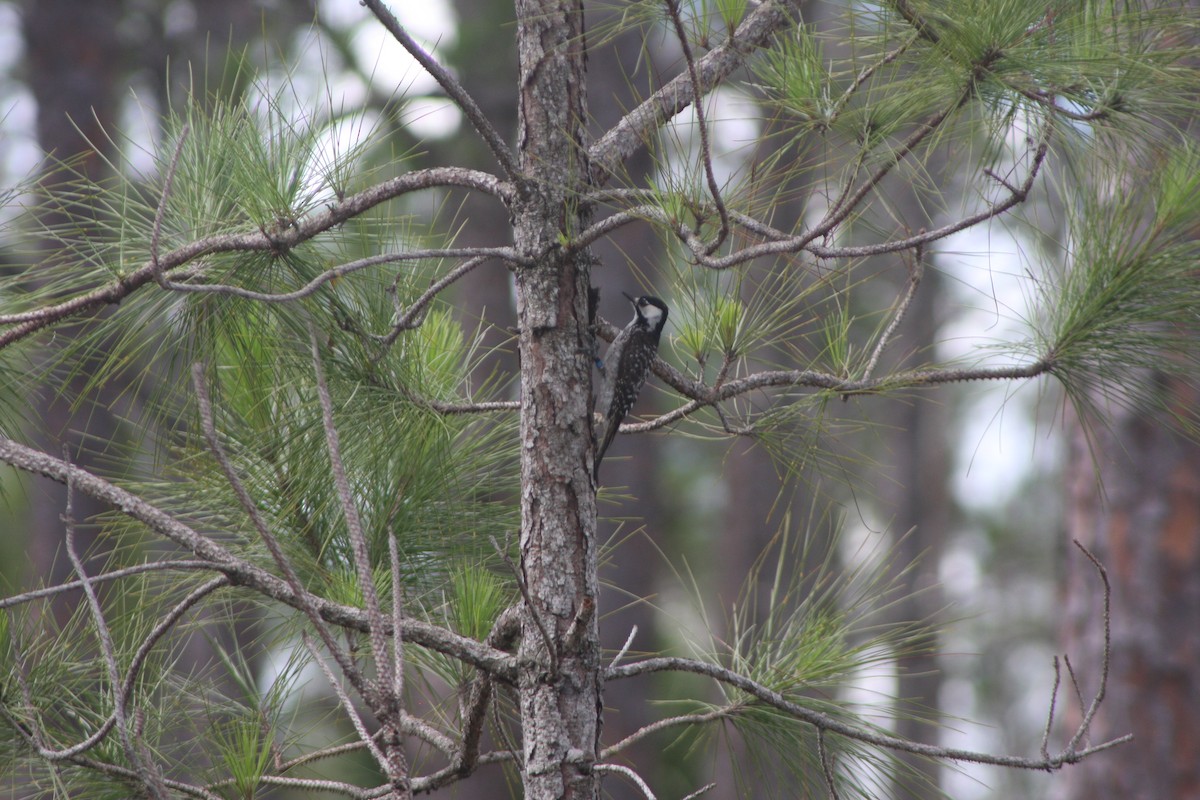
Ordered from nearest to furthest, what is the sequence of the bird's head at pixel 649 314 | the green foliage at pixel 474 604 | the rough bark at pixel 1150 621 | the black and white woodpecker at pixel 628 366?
the green foliage at pixel 474 604, the black and white woodpecker at pixel 628 366, the bird's head at pixel 649 314, the rough bark at pixel 1150 621

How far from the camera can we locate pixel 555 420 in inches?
68.3

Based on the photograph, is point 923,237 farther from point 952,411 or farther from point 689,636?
point 952,411

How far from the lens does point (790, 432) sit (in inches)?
86.4

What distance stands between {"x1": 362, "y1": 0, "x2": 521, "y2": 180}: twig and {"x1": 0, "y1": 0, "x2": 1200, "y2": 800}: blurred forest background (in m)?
0.21

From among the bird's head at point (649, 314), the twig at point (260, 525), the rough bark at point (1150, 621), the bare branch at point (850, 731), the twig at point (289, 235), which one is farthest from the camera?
the rough bark at point (1150, 621)

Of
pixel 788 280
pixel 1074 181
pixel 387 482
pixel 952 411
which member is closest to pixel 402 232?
pixel 387 482

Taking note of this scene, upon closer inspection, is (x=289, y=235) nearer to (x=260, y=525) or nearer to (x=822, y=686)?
(x=260, y=525)

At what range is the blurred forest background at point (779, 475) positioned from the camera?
224 centimetres

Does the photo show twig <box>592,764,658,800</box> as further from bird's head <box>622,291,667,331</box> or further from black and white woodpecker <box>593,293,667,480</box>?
bird's head <box>622,291,667,331</box>

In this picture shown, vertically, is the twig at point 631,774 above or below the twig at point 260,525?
below

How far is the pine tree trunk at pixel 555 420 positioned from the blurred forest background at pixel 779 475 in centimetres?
14

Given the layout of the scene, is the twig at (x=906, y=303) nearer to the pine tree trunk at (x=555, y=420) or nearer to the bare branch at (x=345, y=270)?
the pine tree trunk at (x=555, y=420)

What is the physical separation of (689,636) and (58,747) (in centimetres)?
123

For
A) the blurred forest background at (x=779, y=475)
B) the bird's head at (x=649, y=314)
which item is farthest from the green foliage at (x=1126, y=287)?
the bird's head at (x=649, y=314)
